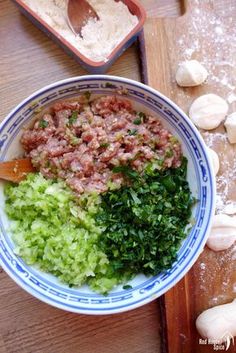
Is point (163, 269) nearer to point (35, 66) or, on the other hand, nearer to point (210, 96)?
point (210, 96)

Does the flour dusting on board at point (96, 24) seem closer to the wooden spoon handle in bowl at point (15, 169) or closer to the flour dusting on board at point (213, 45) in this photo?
the flour dusting on board at point (213, 45)

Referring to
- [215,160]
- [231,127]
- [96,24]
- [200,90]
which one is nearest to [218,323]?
[215,160]

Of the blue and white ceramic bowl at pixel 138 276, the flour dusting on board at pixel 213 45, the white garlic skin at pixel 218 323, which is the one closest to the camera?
the blue and white ceramic bowl at pixel 138 276

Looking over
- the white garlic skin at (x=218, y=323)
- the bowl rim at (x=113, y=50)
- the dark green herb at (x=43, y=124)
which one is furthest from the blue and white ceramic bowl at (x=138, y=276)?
the white garlic skin at (x=218, y=323)

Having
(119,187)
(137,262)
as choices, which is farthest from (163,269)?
(119,187)

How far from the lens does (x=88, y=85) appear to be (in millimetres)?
1682

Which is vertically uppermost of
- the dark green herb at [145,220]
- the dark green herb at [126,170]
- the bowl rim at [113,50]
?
the bowl rim at [113,50]

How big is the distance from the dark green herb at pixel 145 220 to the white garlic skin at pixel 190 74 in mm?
350

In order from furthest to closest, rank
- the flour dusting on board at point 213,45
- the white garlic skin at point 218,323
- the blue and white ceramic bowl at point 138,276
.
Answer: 1. the flour dusting on board at point 213,45
2. the white garlic skin at point 218,323
3. the blue and white ceramic bowl at point 138,276

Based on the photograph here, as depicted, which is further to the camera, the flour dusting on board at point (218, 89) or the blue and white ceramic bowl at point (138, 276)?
the flour dusting on board at point (218, 89)

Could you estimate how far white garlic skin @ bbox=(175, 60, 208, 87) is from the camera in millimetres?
1805

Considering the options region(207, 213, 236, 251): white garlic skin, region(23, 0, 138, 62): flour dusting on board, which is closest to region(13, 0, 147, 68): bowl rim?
region(23, 0, 138, 62): flour dusting on board

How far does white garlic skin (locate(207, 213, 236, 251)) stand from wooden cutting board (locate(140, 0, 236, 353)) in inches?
1.5

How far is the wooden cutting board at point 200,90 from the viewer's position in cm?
180
